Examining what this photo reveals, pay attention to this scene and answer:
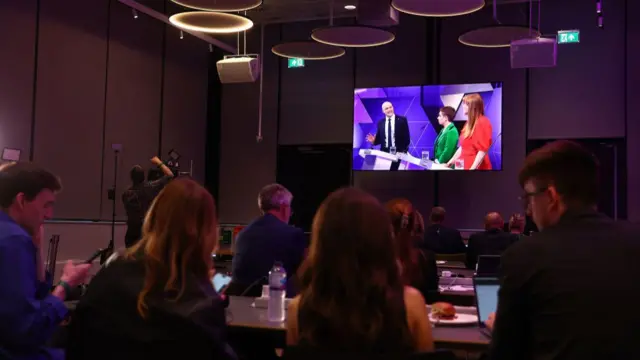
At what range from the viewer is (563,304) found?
65.4 inches

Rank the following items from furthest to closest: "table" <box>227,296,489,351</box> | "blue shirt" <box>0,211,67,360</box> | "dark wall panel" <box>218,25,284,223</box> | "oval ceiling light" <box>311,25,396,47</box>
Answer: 1. "dark wall panel" <box>218,25,284,223</box>
2. "oval ceiling light" <box>311,25,396,47</box>
3. "table" <box>227,296,489,351</box>
4. "blue shirt" <box>0,211,67,360</box>

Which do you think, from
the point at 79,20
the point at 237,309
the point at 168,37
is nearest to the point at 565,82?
the point at 168,37

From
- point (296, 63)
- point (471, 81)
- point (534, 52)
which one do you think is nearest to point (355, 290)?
point (534, 52)

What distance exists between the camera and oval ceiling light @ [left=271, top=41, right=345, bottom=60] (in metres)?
6.97

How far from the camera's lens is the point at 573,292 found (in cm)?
166

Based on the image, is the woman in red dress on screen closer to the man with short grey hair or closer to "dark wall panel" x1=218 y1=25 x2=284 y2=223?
"dark wall panel" x1=218 y1=25 x2=284 y2=223

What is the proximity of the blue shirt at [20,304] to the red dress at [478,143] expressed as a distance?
23.3ft

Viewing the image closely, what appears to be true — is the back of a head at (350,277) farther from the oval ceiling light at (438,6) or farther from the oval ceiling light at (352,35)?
the oval ceiling light at (352,35)

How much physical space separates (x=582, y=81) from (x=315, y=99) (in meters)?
4.06

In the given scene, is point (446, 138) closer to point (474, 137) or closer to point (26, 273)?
point (474, 137)

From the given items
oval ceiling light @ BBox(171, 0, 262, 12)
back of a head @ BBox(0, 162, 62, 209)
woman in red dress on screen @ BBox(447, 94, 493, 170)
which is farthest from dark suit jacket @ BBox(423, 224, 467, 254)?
back of a head @ BBox(0, 162, 62, 209)

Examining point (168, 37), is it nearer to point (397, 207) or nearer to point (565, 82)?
point (565, 82)

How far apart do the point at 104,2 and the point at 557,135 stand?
6.69 meters

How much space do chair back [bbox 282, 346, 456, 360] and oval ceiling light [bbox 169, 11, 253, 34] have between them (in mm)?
4501
